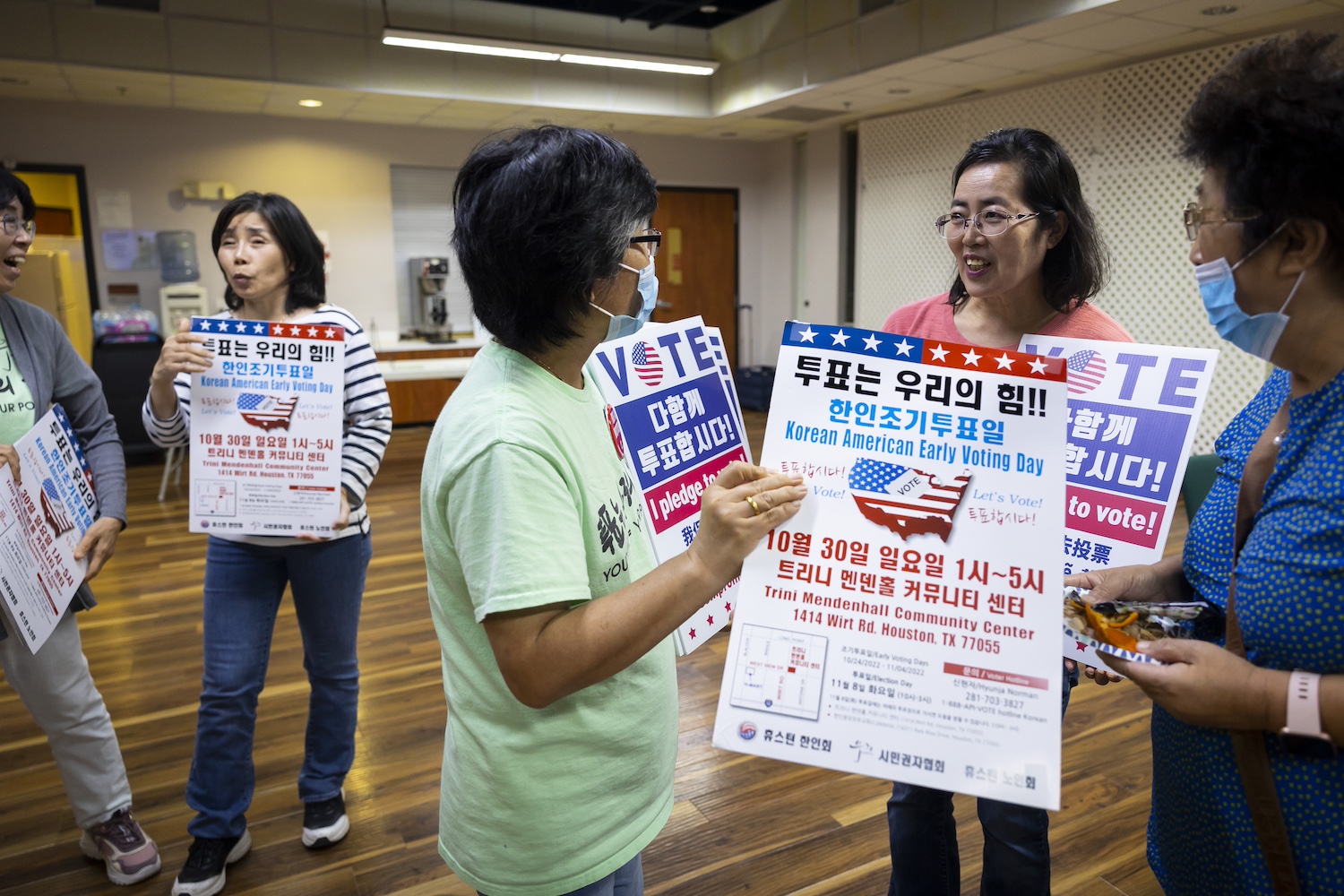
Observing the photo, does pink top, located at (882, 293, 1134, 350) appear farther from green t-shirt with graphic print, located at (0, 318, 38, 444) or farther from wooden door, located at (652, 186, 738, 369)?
wooden door, located at (652, 186, 738, 369)

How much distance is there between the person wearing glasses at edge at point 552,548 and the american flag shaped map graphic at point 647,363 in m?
0.15

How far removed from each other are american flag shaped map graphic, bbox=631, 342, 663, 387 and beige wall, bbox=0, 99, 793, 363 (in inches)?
310

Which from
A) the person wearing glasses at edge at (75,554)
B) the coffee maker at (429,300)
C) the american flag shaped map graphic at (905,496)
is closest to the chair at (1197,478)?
the american flag shaped map graphic at (905,496)

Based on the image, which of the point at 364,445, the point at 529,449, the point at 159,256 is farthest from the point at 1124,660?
the point at 159,256

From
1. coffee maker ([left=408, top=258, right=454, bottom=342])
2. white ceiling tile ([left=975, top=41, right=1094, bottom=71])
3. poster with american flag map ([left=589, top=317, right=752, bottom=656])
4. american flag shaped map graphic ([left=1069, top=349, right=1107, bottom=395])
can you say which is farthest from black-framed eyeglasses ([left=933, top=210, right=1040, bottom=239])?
coffee maker ([left=408, top=258, right=454, bottom=342])

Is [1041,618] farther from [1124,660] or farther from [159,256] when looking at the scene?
[159,256]

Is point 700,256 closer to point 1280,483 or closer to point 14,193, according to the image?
point 14,193

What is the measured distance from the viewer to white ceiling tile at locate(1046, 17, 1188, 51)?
17.3 ft

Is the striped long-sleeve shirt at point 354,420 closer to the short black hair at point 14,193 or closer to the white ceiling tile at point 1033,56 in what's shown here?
the short black hair at point 14,193

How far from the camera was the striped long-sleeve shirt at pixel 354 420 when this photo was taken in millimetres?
2127

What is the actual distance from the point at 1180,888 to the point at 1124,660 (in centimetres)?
45

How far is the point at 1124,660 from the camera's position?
968 mm

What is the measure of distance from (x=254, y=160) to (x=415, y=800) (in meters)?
7.58

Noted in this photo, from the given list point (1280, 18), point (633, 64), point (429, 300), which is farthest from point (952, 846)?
point (429, 300)
